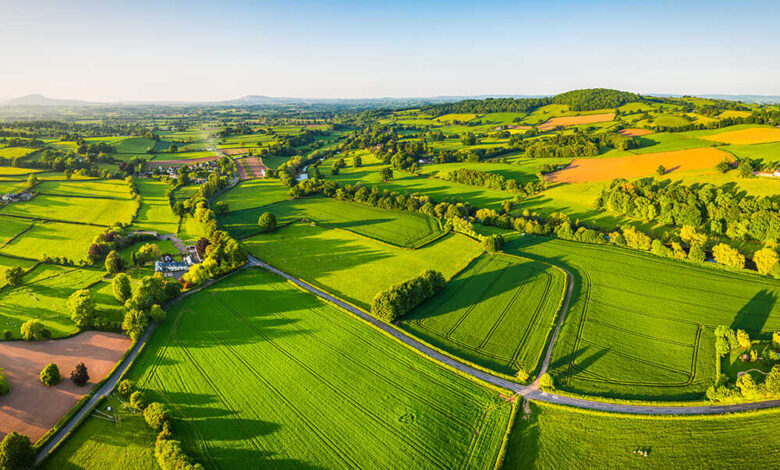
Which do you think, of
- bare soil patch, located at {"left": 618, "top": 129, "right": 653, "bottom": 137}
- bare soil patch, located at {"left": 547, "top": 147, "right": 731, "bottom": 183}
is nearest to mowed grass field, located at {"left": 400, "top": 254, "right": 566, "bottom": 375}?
bare soil patch, located at {"left": 547, "top": 147, "right": 731, "bottom": 183}

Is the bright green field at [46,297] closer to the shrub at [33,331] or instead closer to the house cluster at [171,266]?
the shrub at [33,331]

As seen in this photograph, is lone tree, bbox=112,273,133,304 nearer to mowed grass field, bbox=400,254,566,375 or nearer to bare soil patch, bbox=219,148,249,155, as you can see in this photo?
mowed grass field, bbox=400,254,566,375

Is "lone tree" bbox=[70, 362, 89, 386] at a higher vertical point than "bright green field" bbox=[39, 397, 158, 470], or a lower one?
higher

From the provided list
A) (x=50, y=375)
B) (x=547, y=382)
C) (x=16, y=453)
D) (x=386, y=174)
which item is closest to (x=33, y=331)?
(x=50, y=375)

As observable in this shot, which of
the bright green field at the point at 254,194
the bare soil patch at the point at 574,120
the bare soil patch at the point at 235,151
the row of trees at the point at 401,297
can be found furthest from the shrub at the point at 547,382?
the bare soil patch at the point at 574,120

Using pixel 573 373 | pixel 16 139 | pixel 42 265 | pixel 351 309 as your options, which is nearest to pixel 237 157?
pixel 16 139

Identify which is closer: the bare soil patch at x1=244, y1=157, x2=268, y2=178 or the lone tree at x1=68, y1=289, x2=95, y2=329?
the lone tree at x1=68, y1=289, x2=95, y2=329

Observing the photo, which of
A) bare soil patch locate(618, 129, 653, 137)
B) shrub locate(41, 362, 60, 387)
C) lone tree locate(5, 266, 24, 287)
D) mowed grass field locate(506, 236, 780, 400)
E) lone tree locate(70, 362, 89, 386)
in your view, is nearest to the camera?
shrub locate(41, 362, 60, 387)
